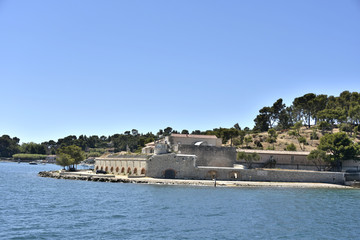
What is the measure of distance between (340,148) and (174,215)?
129ft

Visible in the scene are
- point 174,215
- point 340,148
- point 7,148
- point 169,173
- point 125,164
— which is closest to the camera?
point 174,215

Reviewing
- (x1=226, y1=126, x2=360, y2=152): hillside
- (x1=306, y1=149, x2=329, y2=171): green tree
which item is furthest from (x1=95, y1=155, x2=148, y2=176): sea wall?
(x1=226, y1=126, x2=360, y2=152): hillside

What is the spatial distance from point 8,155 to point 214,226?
6709 inches

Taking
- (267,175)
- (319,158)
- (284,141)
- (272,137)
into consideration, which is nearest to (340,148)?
(319,158)

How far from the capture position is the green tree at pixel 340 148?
195ft

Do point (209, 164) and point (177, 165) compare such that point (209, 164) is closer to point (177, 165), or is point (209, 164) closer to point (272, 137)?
point (177, 165)

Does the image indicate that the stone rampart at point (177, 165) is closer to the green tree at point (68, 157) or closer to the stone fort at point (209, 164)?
the stone fort at point (209, 164)

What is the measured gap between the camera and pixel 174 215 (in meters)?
29.5

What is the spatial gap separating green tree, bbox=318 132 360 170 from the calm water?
17154 millimetres

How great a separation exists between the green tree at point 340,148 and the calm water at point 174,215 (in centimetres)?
1715

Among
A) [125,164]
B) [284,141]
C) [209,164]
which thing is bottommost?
[125,164]

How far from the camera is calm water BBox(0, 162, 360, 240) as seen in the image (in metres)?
23.9

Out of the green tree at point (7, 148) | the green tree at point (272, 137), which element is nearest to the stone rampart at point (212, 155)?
the green tree at point (272, 137)

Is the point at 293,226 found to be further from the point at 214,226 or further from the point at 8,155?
the point at 8,155
